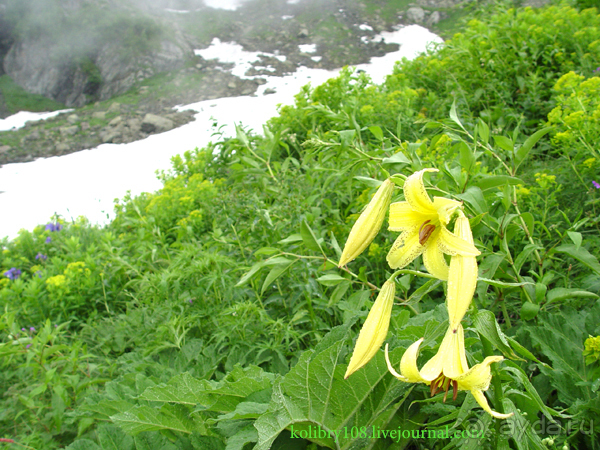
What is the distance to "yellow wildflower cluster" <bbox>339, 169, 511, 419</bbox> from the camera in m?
0.57

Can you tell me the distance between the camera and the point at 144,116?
26.5 ft

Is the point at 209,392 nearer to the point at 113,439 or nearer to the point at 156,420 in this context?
the point at 156,420

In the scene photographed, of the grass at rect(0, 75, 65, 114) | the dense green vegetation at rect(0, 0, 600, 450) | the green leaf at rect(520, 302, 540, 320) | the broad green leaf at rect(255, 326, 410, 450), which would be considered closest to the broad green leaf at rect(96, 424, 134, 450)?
the dense green vegetation at rect(0, 0, 600, 450)

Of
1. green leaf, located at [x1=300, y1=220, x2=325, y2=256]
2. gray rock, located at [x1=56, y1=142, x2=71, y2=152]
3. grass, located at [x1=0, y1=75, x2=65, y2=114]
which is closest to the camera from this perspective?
green leaf, located at [x1=300, y1=220, x2=325, y2=256]

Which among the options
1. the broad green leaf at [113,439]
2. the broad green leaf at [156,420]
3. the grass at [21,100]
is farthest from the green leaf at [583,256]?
the grass at [21,100]

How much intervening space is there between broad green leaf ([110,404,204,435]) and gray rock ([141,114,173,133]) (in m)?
7.03

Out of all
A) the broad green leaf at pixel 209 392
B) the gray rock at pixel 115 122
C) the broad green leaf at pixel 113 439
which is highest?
the broad green leaf at pixel 209 392

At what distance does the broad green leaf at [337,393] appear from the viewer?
38.0 inches

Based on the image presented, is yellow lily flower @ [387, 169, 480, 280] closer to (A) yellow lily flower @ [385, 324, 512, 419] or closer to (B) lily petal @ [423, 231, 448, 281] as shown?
(B) lily petal @ [423, 231, 448, 281]

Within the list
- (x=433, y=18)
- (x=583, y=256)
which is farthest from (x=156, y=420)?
(x=433, y=18)

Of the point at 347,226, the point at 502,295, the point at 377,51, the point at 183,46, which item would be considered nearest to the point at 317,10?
the point at 377,51

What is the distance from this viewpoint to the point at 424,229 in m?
0.65

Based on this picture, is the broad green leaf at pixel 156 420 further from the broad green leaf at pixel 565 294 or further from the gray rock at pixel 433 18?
the gray rock at pixel 433 18

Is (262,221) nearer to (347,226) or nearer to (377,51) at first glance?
(347,226)
